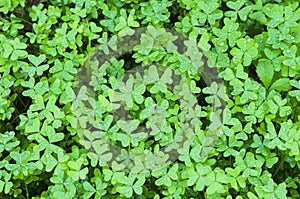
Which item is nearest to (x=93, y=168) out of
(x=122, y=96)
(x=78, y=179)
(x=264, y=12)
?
(x=78, y=179)

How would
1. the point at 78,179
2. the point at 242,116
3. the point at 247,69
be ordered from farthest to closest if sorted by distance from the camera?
the point at 247,69 → the point at 242,116 → the point at 78,179

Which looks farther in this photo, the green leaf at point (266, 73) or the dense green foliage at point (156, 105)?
the green leaf at point (266, 73)

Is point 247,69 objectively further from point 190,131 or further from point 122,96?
point 122,96

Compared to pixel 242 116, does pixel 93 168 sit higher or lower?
lower

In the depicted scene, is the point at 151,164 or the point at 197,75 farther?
the point at 197,75

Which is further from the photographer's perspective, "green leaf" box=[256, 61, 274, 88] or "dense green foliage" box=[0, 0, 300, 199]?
"green leaf" box=[256, 61, 274, 88]

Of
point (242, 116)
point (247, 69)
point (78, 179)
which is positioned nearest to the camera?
point (78, 179)

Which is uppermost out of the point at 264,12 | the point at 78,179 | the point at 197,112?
the point at 264,12
